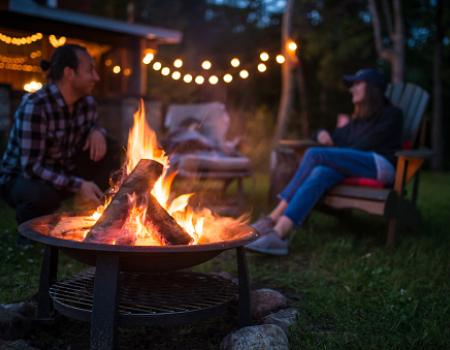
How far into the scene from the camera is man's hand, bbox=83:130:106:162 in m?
3.35

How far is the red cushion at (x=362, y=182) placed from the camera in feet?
12.2

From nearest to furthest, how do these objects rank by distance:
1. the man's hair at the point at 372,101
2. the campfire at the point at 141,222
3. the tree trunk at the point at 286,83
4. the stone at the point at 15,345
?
the stone at the point at 15,345, the campfire at the point at 141,222, the man's hair at the point at 372,101, the tree trunk at the point at 286,83

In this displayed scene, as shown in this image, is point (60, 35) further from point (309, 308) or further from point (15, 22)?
point (309, 308)

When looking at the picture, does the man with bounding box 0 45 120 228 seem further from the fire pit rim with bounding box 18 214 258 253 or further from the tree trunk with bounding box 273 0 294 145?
the tree trunk with bounding box 273 0 294 145

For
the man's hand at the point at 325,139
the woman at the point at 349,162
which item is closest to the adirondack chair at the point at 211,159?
the man's hand at the point at 325,139

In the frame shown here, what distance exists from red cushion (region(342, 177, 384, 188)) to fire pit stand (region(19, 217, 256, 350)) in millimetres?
1648

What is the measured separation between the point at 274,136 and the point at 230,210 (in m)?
6.48

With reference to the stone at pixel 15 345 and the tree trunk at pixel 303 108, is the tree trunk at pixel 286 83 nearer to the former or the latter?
the tree trunk at pixel 303 108

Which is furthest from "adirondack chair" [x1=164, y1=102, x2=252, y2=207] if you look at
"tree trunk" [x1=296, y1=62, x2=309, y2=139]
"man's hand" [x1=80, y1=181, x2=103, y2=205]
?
"tree trunk" [x1=296, y1=62, x2=309, y2=139]

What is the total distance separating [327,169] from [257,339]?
1.94 m

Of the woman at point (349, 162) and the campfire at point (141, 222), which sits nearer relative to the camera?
the campfire at point (141, 222)

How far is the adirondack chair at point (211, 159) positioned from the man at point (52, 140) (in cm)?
176

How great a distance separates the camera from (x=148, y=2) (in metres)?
17.6

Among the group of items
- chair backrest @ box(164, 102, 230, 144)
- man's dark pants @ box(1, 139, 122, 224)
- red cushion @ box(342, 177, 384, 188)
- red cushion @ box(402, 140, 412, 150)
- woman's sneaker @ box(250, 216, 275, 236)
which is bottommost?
woman's sneaker @ box(250, 216, 275, 236)
